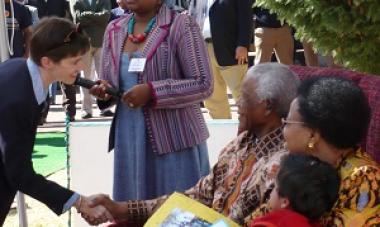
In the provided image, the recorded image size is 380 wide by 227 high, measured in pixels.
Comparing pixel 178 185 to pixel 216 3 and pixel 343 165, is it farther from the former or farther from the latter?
pixel 216 3

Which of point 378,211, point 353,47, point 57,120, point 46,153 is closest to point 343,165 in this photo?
point 378,211

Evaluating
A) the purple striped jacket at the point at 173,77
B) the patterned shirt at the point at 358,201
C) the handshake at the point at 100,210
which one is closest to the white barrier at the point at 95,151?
the purple striped jacket at the point at 173,77

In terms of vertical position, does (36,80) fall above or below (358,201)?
above

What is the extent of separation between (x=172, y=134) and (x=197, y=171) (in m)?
0.28

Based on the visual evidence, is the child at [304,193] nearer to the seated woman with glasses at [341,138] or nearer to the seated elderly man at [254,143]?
Answer: the seated woman with glasses at [341,138]

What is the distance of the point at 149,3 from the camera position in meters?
3.68

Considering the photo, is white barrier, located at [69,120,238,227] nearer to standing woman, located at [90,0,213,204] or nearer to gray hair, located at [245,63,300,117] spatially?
standing woman, located at [90,0,213,204]

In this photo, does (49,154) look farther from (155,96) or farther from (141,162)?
(155,96)

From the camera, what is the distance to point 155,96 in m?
3.60

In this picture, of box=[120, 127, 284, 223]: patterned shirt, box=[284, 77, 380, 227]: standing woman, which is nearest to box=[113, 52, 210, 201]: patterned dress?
box=[120, 127, 284, 223]: patterned shirt

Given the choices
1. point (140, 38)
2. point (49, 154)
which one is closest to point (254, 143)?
point (140, 38)

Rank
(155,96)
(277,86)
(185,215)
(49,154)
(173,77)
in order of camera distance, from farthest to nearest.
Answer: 1. (49,154)
2. (173,77)
3. (155,96)
4. (277,86)
5. (185,215)

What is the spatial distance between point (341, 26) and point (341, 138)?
1.20 meters

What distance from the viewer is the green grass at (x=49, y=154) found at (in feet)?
24.7
